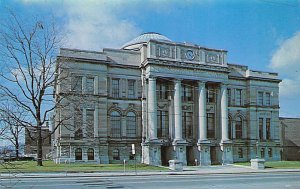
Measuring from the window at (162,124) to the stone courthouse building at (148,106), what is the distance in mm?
121

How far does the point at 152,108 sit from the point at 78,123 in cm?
851

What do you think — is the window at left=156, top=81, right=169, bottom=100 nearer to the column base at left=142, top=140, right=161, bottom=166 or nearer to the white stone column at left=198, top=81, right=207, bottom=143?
the white stone column at left=198, top=81, right=207, bottom=143

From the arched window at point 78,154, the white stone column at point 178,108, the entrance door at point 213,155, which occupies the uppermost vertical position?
the white stone column at point 178,108

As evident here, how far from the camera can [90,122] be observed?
39.0 meters

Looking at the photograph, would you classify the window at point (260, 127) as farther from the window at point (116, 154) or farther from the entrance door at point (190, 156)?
the window at point (116, 154)

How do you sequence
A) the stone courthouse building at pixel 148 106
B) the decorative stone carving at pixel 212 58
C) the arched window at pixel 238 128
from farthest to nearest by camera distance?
the arched window at pixel 238 128, the decorative stone carving at pixel 212 58, the stone courthouse building at pixel 148 106

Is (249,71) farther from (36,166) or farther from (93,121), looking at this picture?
(36,166)

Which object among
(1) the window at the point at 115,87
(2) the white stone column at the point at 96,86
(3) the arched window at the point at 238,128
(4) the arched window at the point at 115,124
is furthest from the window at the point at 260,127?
(2) the white stone column at the point at 96,86

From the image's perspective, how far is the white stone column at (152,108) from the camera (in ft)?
130

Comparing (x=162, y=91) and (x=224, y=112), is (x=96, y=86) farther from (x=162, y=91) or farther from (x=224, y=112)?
(x=224, y=112)

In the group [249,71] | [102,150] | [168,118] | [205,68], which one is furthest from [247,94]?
[102,150]

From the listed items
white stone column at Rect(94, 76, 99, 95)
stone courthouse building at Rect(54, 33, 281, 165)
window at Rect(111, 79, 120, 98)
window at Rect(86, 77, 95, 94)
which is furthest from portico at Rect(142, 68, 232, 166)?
window at Rect(86, 77, 95, 94)

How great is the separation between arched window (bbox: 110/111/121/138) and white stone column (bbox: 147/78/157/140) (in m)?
3.75

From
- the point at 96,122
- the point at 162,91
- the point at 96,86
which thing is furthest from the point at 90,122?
the point at 162,91
